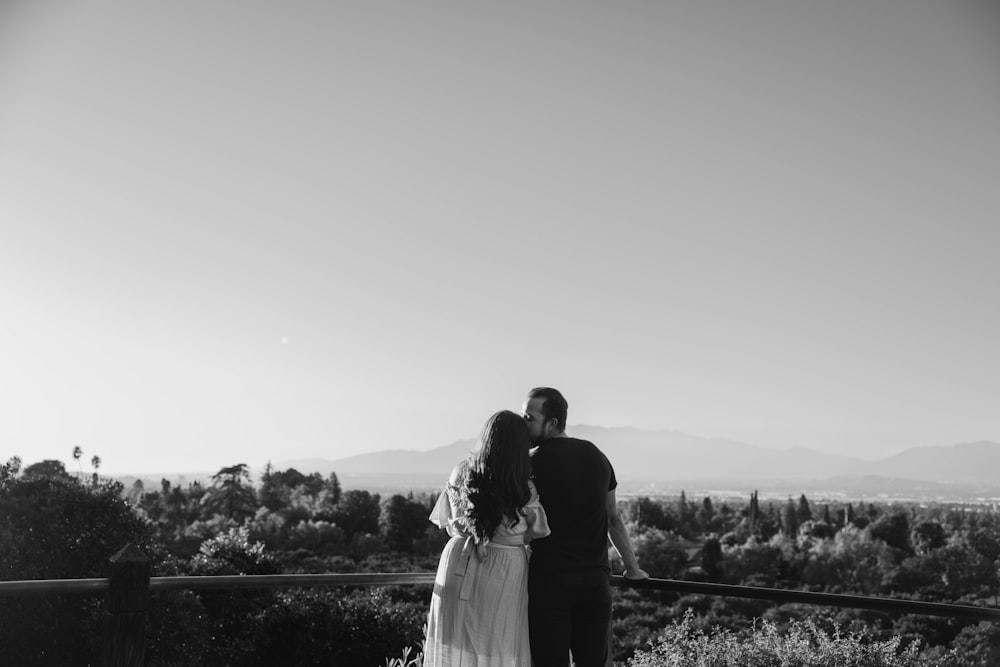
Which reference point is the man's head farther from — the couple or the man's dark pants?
the man's dark pants

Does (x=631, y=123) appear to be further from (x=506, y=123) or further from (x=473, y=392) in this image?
(x=473, y=392)

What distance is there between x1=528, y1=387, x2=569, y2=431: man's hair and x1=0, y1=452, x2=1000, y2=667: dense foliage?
2811mm

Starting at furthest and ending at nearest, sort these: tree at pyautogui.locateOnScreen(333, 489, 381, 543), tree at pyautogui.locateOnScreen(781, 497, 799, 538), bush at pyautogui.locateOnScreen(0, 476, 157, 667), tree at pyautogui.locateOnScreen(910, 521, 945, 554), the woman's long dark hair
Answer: tree at pyautogui.locateOnScreen(781, 497, 799, 538)
tree at pyautogui.locateOnScreen(910, 521, 945, 554)
tree at pyautogui.locateOnScreen(333, 489, 381, 543)
bush at pyautogui.locateOnScreen(0, 476, 157, 667)
the woman's long dark hair

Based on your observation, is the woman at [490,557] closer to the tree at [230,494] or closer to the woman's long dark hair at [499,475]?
the woman's long dark hair at [499,475]

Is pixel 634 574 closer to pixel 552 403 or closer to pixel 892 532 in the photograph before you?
pixel 552 403

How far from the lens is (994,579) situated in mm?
36375

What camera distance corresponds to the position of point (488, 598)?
2781 mm

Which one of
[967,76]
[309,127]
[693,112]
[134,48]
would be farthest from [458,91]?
[967,76]

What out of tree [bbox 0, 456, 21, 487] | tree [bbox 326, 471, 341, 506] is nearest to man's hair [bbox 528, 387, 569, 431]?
tree [bbox 0, 456, 21, 487]

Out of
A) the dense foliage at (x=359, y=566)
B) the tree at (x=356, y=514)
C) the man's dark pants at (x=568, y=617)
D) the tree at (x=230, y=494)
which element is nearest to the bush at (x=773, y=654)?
the dense foliage at (x=359, y=566)

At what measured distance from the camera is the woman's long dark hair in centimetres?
270

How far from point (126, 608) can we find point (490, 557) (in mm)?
1405

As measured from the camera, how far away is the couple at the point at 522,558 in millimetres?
2730

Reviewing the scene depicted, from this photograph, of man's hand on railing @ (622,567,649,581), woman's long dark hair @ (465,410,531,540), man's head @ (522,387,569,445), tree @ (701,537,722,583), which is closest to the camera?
woman's long dark hair @ (465,410,531,540)
